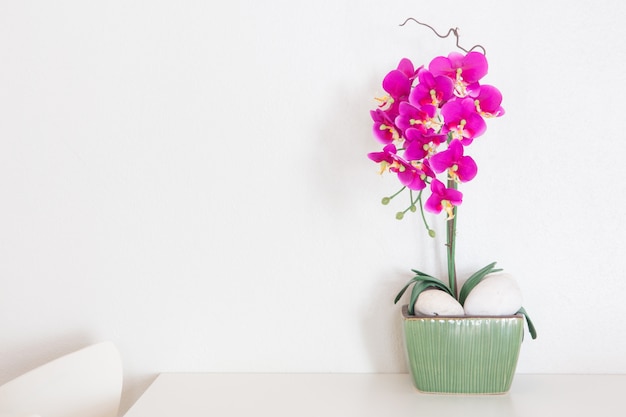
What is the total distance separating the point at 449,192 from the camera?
43.4 inches

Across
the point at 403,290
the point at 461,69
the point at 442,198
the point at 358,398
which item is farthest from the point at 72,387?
the point at 461,69

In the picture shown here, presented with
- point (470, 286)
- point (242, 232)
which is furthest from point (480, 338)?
point (242, 232)

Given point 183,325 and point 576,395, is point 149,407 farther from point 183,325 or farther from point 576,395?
point 576,395

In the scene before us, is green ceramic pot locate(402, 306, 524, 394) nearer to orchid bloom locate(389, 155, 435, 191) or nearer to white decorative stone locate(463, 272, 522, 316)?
white decorative stone locate(463, 272, 522, 316)

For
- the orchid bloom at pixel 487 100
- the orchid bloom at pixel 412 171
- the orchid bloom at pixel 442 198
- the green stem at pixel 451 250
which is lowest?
the green stem at pixel 451 250

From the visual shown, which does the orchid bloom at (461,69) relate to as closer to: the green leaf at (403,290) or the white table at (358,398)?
the green leaf at (403,290)

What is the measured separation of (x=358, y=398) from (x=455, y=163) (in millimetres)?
434

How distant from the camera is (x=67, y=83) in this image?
1.32 meters

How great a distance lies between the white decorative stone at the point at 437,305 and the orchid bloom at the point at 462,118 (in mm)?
267

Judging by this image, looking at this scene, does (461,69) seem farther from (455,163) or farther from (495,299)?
(495,299)

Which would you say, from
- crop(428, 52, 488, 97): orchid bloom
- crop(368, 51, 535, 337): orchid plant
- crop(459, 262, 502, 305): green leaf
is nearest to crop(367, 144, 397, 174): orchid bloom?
crop(368, 51, 535, 337): orchid plant

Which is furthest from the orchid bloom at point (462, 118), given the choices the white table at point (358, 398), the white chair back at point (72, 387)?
the white chair back at point (72, 387)

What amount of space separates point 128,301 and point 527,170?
0.80 metres

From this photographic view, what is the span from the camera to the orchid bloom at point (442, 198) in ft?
3.61
